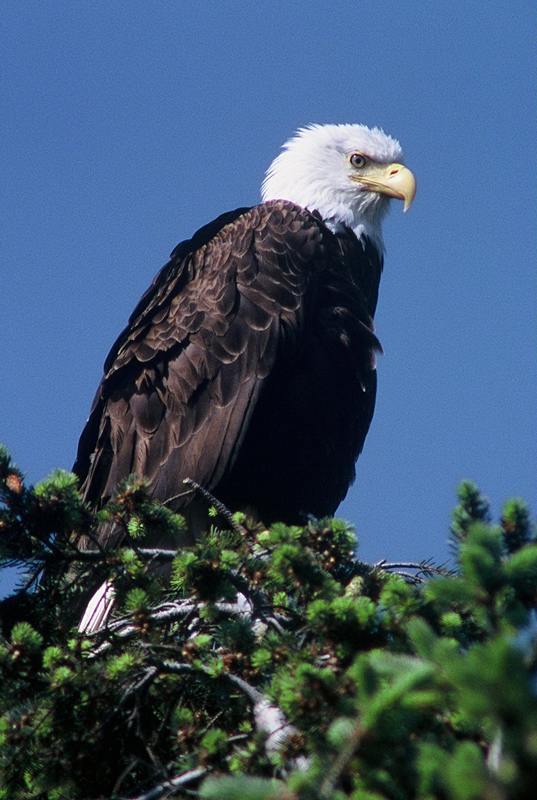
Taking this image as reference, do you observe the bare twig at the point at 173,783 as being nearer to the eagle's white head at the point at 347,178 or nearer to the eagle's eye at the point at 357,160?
the eagle's white head at the point at 347,178

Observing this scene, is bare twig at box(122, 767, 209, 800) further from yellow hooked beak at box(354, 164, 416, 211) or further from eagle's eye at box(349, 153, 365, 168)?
eagle's eye at box(349, 153, 365, 168)

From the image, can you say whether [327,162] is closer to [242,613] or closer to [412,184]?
[412,184]

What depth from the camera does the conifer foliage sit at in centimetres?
196

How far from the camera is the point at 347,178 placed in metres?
5.89

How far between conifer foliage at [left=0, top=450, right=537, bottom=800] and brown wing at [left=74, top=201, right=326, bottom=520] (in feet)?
5.49

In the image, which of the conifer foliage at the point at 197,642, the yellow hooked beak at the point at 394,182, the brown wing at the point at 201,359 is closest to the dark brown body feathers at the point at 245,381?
the brown wing at the point at 201,359

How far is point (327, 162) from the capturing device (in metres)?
5.98

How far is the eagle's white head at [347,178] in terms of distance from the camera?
5.76 meters

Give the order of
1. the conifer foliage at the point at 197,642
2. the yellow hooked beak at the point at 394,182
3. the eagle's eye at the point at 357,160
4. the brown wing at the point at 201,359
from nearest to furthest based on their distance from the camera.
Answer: the conifer foliage at the point at 197,642, the brown wing at the point at 201,359, the yellow hooked beak at the point at 394,182, the eagle's eye at the point at 357,160

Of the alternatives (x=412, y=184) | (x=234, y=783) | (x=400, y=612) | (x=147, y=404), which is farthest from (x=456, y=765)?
(x=412, y=184)

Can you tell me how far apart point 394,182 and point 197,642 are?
13.2 feet

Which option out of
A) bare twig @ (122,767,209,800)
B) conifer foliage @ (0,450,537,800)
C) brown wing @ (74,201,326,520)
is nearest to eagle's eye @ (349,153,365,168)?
brown wing @ (74,201,326,520)

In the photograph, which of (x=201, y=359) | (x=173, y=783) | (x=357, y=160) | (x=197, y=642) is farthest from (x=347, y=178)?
(x=173, y=783)

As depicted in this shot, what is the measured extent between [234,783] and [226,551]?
→ 132 centimetres
